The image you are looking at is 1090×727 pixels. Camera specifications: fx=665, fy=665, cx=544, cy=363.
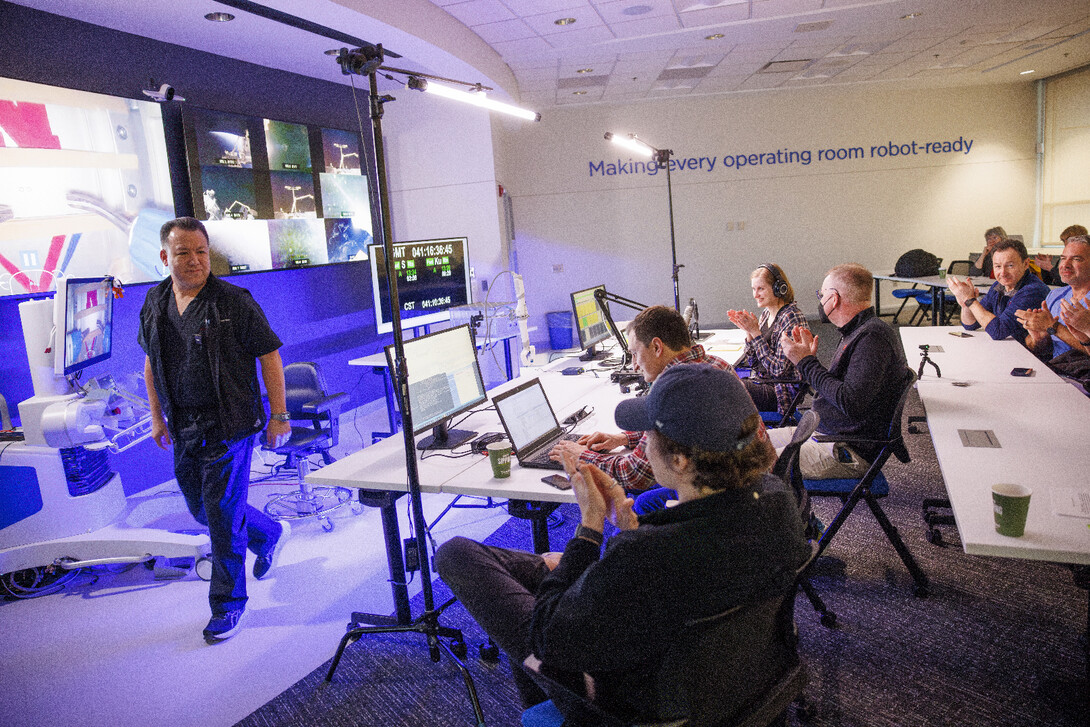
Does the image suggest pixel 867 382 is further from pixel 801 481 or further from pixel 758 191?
pixel 758 191

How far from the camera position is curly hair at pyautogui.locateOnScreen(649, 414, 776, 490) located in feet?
4.28

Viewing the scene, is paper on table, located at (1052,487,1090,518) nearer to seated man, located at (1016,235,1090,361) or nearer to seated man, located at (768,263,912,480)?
seated man, located at (768,263,912,480)

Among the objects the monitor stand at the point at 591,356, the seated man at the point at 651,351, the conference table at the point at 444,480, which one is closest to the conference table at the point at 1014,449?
the seated man at the point at 651,351

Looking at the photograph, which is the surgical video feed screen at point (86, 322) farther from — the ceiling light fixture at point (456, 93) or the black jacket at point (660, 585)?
the black jacket at point (660, 585)

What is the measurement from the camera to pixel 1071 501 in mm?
1784

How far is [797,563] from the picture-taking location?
1.29m

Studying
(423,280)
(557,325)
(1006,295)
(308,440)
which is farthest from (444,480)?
(557,325)

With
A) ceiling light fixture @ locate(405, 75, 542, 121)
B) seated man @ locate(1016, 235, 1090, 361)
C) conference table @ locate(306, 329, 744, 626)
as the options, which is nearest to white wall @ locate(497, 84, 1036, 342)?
ceiling light fixture @ locate(405, 75, 542, 121)

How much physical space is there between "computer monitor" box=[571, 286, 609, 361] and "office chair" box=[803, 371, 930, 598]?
1.88m

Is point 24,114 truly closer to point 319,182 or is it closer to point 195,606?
point 319,182

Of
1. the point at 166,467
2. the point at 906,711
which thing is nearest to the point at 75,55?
the point at 166,467

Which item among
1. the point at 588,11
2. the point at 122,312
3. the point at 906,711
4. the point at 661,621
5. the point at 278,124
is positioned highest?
the point at 588,11

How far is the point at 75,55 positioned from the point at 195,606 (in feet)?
11.2

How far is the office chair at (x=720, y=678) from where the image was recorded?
1198mm
